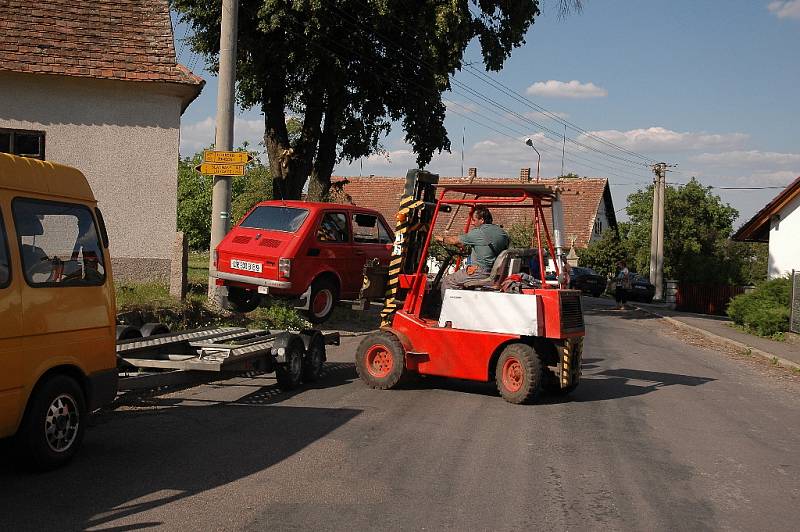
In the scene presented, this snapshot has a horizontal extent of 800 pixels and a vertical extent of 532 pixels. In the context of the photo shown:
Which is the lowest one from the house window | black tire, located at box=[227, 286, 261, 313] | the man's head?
black tire, located at box=[227, 286, 261, 313]

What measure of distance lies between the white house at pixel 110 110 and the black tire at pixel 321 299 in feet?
16.2

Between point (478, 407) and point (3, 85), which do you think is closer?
point (478, 407)

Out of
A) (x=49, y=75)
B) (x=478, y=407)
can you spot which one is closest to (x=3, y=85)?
(x=49, y=75)

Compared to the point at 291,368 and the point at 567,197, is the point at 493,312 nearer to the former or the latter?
the point at 291,368

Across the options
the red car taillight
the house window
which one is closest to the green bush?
the red car taillight

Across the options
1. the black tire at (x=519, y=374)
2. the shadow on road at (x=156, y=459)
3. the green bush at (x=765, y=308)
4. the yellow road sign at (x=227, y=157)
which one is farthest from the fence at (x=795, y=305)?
the shadow on road at (x=156, y=459)

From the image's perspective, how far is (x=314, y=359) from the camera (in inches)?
437

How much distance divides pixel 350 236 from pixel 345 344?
2036mm

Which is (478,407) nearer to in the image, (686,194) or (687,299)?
(687,299)

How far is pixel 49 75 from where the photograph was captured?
672 inches

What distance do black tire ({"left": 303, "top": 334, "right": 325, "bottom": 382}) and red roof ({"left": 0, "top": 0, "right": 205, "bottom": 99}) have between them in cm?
831

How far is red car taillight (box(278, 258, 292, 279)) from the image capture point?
13734mm

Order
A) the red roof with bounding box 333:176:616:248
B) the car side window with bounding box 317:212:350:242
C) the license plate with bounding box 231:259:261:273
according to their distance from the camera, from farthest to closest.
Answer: the red roof with bounding box 333:176:616:248 → the car side window with bounding box 317:212:350:242 → the license plate with bounding box 231:259:261:273

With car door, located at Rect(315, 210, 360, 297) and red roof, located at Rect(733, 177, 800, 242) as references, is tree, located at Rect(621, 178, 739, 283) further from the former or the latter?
car door, located at Rect(315, 210, 360, 297)
